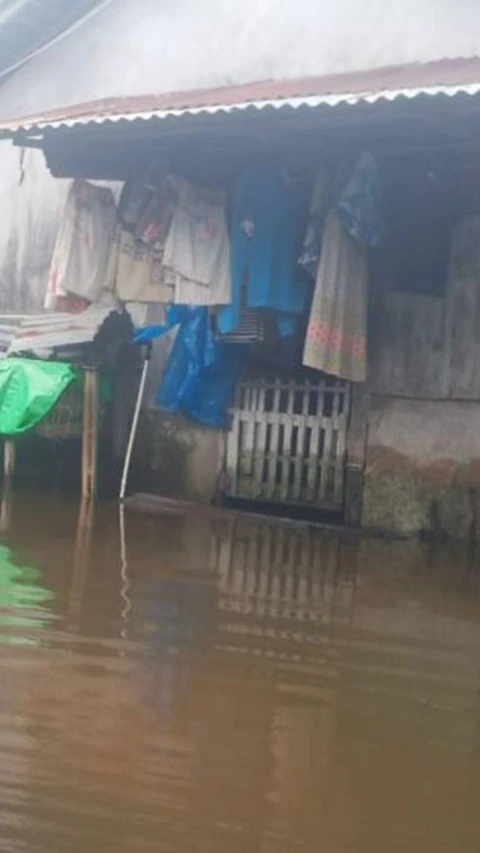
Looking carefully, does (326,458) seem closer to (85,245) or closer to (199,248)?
(199,248)

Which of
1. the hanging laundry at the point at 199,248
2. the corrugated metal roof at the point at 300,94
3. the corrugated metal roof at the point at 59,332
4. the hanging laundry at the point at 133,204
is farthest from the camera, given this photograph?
the corrugated metal roof at the point at 59,332

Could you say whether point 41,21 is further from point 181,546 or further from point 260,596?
point 260,596

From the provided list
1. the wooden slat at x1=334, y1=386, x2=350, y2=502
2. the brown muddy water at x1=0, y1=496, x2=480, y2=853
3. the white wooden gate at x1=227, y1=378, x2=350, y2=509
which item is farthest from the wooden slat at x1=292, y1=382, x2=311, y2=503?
the brown muddy water at x1=0, y1=496, x2=480, y2=853

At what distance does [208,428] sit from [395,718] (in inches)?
227

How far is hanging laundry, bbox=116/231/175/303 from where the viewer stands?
8.60 metres

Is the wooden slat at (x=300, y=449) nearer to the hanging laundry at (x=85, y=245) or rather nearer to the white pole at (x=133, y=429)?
the white pole at (x=133, y=429)

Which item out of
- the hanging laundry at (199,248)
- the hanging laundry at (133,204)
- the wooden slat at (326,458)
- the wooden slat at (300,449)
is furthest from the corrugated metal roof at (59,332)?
the wooden slat at (326,458)

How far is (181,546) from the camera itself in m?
7.28

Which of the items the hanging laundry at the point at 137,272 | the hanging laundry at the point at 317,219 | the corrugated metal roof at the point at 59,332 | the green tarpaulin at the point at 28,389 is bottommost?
the green tarpaulin at the point at 28,389

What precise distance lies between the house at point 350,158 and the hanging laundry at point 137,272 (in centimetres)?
52

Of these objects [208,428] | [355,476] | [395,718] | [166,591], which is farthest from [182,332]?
[395,718]

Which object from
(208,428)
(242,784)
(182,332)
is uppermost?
(182,332)

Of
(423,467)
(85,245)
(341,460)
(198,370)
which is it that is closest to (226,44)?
(85,245)

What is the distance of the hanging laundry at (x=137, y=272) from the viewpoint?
860 centimetres
